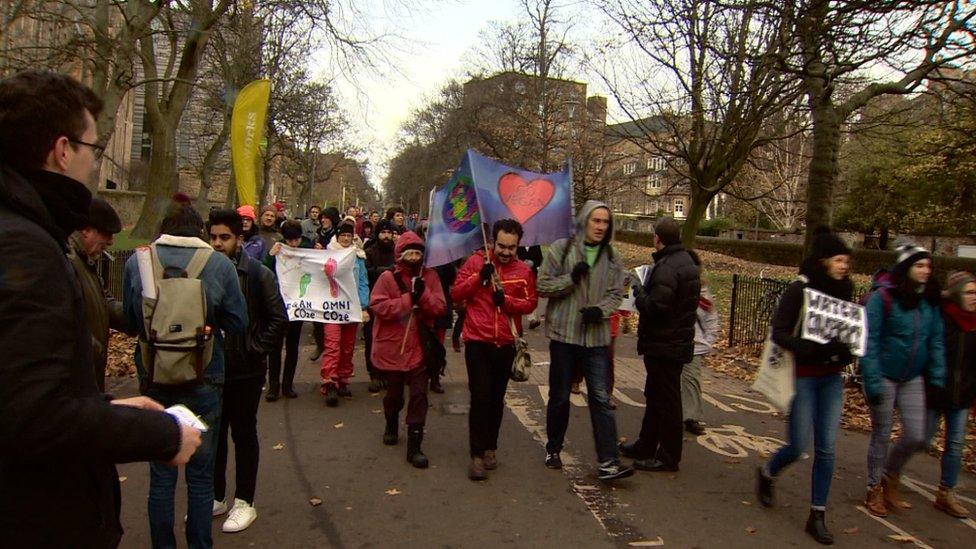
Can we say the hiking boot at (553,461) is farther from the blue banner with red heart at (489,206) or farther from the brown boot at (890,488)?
the brown boot at (890,488)

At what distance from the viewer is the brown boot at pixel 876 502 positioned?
4637 millimetres

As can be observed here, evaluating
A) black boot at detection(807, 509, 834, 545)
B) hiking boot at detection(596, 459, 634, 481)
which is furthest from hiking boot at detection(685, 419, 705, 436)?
black boot at detection(807, 509, 834, 545)

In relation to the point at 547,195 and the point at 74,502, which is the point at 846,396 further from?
the point at 74,502

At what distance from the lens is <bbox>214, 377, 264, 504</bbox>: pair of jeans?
13.1 ft

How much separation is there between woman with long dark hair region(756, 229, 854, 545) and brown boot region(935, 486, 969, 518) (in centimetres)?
109

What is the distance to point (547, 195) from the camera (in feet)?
19.9

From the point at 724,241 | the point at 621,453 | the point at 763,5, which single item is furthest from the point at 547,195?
the point at 724,241

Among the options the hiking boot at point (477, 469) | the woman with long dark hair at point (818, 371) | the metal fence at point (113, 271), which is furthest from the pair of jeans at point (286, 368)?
the woman with long dark hair at point (818, 371)

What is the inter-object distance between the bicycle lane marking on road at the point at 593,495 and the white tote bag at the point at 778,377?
1.14 meters

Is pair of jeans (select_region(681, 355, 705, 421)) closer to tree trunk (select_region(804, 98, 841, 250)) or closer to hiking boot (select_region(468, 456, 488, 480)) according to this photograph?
hiking boot (select_region(468, 456, 488, 480))

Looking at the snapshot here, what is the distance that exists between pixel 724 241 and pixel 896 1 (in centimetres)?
3274

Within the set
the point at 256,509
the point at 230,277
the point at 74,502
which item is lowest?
the point at 256,509

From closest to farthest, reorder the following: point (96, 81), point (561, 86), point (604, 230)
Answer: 1. point (604, 230)
2. point (96, 81)
3. point (561, 86)

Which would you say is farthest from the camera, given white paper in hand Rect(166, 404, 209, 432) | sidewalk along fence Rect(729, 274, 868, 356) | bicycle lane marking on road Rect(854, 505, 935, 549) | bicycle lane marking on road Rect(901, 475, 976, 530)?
sidewalk along fence Rect(729, 274, 868, 356)
